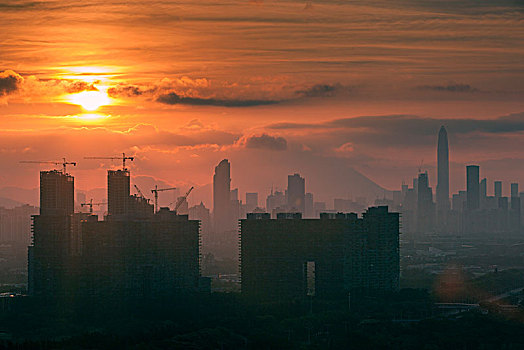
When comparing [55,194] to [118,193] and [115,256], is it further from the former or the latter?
[115,256]

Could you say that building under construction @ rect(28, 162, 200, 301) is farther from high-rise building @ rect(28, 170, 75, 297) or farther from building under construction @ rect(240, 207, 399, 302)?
building under construction @ rect(240, 207, 399, 302)

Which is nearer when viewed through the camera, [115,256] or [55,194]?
[115,256]

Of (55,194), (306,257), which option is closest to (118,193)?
(55,194)

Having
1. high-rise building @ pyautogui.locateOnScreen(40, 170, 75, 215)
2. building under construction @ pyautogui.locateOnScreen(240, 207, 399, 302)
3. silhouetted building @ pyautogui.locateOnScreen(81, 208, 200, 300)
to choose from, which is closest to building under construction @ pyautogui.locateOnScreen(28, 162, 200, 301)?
silhouetted building @ pyautogui.locateOnScreen(81, 208, 200, 300)

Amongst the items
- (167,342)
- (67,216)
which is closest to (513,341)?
(167,342)

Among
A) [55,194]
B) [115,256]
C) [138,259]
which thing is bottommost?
[138,259]

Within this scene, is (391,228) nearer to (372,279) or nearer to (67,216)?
(372,279)

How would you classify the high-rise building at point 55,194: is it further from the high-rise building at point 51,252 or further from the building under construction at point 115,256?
the building under construction at point 115,256
